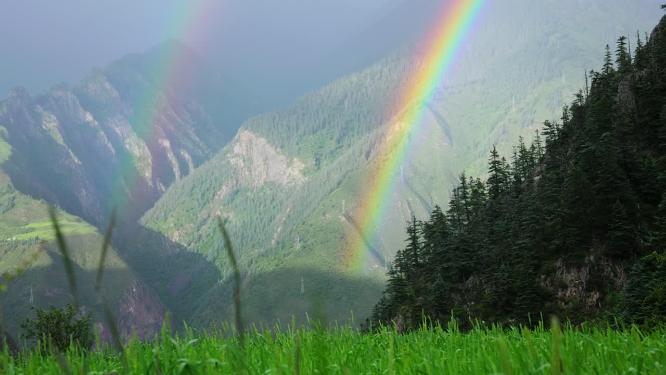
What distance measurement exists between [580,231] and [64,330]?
66561 mm

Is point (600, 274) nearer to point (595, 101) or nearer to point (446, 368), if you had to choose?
point (595, 101)

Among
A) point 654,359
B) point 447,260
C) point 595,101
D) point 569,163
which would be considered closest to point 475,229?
point 447,260

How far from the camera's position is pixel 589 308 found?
65.5 m

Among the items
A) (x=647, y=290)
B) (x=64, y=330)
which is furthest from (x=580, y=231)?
(x=64, y=330)

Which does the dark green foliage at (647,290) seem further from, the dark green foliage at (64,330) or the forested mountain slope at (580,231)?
the dark green foliage at (64,330)

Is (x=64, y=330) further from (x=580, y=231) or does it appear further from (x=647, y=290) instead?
(x=580, y=231)

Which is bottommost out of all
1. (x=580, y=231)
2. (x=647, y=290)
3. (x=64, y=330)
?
(x=647, y=290)

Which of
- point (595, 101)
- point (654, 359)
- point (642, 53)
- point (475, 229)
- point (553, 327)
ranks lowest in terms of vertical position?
point (654, 359)

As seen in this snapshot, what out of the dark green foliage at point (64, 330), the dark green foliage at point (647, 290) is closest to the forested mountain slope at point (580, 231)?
the dark green foliage at point (647, 290)

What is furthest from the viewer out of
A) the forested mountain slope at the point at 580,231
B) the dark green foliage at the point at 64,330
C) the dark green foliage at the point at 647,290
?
the forested mountain slope at the point at 580,231

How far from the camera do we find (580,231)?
71.4m

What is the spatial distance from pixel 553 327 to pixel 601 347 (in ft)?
7.85

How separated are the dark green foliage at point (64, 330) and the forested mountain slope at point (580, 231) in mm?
40043

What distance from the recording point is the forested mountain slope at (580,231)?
218 feet
